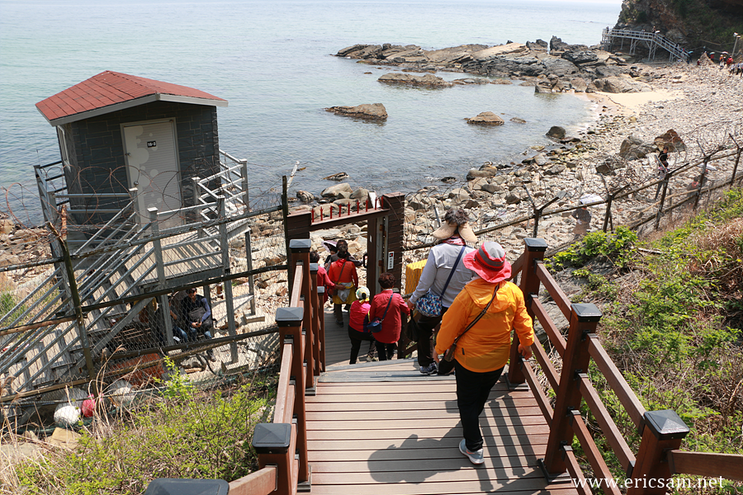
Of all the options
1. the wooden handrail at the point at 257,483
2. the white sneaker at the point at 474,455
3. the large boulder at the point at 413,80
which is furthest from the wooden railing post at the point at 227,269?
the large boulder at the point at 413,80

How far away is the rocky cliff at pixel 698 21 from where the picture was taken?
56.4m

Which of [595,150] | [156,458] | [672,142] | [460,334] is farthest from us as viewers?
[595,150]

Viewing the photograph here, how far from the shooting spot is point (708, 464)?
2293 mm

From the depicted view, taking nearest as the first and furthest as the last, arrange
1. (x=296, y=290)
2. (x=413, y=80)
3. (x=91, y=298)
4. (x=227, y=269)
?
(x=296, y=290)
(x=227, y=269)
(x=91, y=298)
(x=413, y=80)

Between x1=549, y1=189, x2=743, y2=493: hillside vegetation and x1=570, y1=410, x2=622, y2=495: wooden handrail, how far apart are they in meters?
1.02

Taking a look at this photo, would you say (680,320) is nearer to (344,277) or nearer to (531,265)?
(531,265)

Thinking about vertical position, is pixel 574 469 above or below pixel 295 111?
above

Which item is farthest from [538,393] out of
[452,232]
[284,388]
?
[284,388]

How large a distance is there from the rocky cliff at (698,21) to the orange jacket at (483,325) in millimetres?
63832

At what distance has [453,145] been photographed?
34.8 metres

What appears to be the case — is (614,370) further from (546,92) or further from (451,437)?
(546,92)

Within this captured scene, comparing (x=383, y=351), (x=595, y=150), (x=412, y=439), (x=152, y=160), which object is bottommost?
(x=595, y=150)

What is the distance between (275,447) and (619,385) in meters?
1.95

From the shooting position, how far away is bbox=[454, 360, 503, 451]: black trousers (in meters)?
3.86
